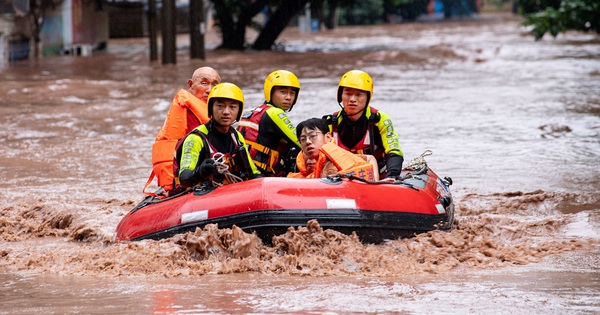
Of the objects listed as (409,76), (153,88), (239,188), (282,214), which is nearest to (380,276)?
(282,214)

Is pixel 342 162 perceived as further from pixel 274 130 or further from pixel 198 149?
pixel 198 149

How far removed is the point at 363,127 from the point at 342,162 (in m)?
0.76

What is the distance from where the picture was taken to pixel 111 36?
33.3 meters

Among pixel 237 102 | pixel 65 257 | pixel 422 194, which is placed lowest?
pixel 65 257

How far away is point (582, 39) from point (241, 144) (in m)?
29.5

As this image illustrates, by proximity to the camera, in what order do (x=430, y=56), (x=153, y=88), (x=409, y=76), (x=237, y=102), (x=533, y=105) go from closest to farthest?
(x=237, y=102)
(x=533, y=105)
(x=153, y=88)
(x=409, y=76)
(x=430, y=56)

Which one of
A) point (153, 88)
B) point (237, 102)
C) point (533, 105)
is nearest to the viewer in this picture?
point (237, 102)

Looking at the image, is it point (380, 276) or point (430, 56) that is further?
point (430, 56)

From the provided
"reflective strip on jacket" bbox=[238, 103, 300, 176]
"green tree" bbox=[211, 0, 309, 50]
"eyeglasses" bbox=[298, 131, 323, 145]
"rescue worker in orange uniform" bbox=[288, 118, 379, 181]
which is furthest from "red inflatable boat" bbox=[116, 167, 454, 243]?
"green tree" bbox=[211, 0, 309, 50]

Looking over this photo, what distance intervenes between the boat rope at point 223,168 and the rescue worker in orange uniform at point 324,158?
598 millimetres

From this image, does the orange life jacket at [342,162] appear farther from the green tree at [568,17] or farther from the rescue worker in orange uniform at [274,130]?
the green tree at [568,17]

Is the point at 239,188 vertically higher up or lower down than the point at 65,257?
higher up

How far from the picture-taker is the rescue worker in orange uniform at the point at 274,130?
7.79 m

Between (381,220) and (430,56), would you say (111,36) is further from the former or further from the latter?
(381,220)
